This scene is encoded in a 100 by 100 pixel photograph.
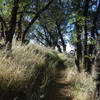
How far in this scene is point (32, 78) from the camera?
3291 mm

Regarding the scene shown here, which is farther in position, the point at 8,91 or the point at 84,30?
the point at 84,30

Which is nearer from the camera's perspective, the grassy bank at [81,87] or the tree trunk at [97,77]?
the tree trunk at [97,77]

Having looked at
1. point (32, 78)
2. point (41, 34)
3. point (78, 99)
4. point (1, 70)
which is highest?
point (41, 34)

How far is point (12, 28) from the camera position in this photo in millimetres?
4285

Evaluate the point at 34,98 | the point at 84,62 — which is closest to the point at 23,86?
the point at 34,98

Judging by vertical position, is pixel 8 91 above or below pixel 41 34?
below

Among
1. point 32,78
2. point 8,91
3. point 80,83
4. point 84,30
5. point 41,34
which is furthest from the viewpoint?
point 41,34

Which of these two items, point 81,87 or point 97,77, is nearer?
point 97,77

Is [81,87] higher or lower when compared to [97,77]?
lower

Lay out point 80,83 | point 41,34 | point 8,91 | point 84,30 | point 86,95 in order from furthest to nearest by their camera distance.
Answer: point 41,34
point 84,30
point 80,83
point 86,95
point 8,91

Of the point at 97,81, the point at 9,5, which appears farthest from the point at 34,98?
the point at 9,5

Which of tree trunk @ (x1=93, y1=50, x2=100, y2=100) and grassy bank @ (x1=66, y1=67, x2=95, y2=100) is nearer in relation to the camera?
tree trunk @ (x1=93, y1=50, x2=100, y2=100)

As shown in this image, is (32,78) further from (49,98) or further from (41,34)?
(41,34)

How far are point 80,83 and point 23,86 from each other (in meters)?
2.09
